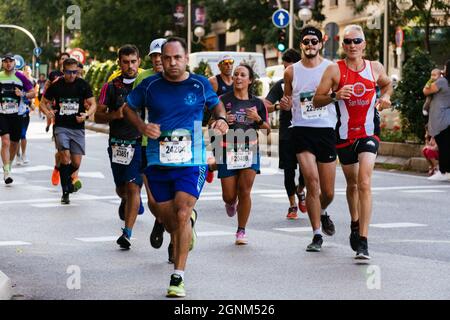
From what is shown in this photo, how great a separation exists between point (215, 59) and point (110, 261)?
28.4 m

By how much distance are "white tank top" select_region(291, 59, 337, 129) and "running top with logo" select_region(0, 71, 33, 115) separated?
30.3ft

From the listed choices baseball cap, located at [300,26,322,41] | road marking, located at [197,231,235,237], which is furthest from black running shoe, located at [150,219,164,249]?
baseball cap, located at [300,26,322,41]

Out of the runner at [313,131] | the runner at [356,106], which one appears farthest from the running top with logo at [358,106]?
the runner at [313,131]

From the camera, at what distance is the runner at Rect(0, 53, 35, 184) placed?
66.3 ft

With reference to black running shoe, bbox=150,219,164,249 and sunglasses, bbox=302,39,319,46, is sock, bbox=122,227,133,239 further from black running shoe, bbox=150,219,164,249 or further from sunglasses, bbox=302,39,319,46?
sunglasses, bbox=302,39,319,46

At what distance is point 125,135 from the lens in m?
12.4

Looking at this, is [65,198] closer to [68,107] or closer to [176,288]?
[68,107]

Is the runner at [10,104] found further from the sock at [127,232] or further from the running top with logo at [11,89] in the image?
the sock at [127,232]

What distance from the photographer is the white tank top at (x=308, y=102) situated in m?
11.8

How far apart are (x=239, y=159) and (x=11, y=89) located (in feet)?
29.5

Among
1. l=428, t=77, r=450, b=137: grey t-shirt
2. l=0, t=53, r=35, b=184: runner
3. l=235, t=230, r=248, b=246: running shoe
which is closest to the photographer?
l=235, t=230, r=248, b=246: running shoe

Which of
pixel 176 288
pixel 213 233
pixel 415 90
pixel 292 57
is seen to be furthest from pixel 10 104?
pixel 176 288

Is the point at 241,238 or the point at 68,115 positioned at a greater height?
the point at 68,115
